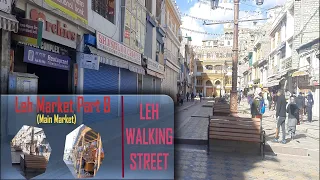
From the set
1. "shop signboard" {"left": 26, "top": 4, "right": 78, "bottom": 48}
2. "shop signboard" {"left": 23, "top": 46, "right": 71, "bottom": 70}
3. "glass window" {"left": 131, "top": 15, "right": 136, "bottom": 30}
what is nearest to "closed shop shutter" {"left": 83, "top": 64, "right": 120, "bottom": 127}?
"shop signboard" {"left": 23, "top": 46, "right": 71, "bottom": 70}

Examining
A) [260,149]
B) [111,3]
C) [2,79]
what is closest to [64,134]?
[2,79]

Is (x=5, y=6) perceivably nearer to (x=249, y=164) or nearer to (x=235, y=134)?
(x=235, y=134)

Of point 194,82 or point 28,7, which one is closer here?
point 28,7

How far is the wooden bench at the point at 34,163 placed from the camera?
260cm

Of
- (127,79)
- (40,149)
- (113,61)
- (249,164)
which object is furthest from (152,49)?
(40,149)

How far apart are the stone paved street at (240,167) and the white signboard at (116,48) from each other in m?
6.29

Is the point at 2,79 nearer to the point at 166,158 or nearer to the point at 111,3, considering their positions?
the point at 166,158

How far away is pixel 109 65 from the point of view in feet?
40.7

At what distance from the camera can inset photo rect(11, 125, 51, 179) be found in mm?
2576

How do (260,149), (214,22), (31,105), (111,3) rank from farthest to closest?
→ (111,3) → (214,22) → (260,149) → (31,105)

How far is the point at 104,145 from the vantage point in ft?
8.59

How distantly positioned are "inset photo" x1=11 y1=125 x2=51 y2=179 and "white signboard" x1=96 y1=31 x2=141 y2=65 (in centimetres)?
824

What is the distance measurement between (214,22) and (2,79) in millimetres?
8810

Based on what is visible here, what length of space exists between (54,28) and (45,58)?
972 millimetres
